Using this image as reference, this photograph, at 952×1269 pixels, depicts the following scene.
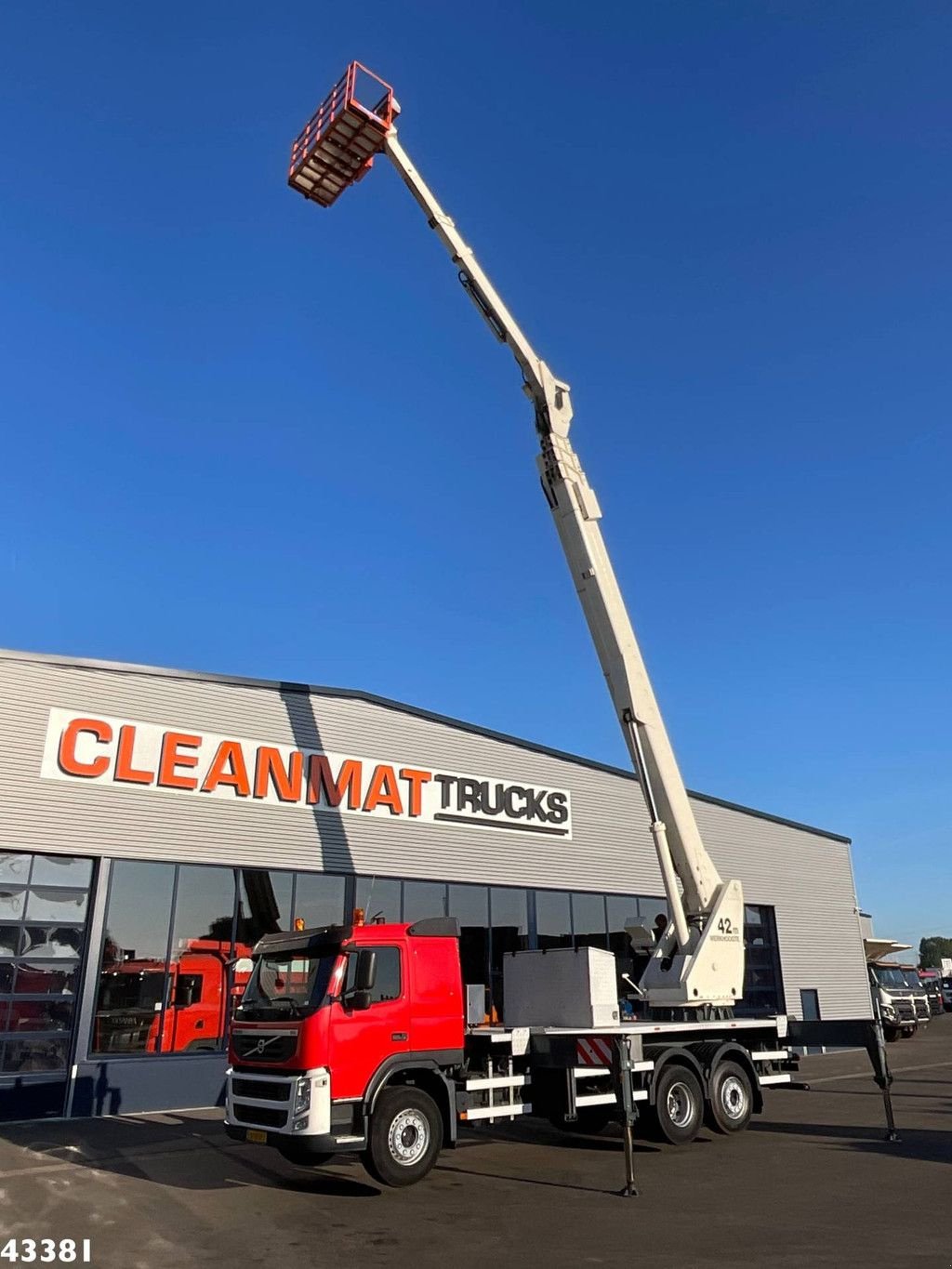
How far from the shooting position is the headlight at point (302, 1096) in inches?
365

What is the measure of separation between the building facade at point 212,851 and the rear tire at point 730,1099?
2402 millimetres

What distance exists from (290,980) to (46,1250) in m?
3.37

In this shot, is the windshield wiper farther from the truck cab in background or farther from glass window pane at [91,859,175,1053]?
the truck cab in background

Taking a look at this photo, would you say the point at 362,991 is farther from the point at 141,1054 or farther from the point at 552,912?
the point at 552,912

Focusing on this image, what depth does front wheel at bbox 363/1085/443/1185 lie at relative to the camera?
9641mm

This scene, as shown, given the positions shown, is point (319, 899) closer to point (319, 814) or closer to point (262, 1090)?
point (319, 814)

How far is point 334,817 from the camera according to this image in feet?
61.9

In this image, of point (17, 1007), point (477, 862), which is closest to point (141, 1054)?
point (17, 1007)

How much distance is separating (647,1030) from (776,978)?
57.8 feet

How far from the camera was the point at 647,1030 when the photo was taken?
1209cm

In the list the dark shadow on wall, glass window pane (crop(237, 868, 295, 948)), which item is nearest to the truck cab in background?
the dark shadow on wall

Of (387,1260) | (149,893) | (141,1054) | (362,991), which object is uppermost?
→ (149,893)

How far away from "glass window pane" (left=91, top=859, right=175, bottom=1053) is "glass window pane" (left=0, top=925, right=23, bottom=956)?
54.0 inches

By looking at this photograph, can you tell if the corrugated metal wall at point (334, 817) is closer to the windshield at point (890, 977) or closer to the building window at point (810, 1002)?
the building window at point (810, 1002)
